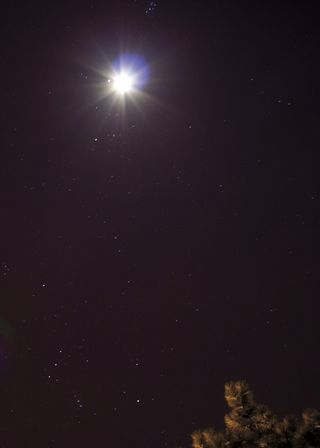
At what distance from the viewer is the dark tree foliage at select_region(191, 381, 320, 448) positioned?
5.44 m

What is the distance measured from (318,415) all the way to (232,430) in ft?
3.49

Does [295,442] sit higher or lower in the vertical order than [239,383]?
lower

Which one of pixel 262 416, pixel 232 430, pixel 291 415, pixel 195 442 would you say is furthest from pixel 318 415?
pixel 195 442

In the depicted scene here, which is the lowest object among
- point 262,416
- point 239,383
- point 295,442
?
point 295,442

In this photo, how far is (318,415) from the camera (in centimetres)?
546

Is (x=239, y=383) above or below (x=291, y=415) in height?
above

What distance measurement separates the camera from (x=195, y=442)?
226 inches

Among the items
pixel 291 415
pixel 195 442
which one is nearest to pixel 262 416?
pixel 291 415

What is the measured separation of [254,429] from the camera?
5.61 metres

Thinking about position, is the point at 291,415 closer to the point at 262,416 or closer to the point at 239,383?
the point at 262,416

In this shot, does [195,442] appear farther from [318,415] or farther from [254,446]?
[318,415]

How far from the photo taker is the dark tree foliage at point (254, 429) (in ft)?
17.8

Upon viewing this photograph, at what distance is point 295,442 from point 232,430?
0.76 metres

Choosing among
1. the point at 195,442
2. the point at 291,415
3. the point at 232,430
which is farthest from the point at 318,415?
the point at 195,442
